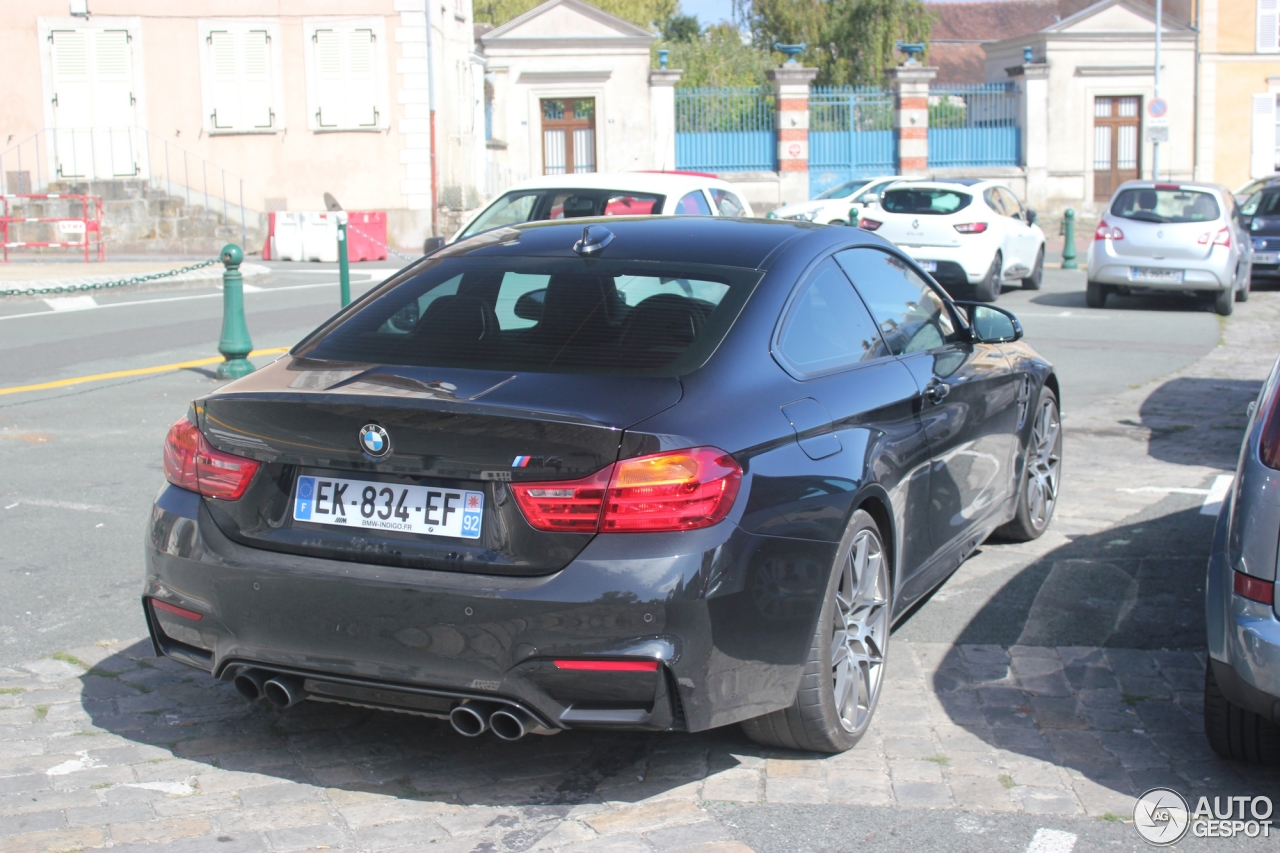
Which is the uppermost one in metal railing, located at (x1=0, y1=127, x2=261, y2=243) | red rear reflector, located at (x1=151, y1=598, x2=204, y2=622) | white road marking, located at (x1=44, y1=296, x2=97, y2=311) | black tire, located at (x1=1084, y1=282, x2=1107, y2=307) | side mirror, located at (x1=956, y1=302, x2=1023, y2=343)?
metal railing, located at (x1=0, y1=127, x2=261, y2=243)

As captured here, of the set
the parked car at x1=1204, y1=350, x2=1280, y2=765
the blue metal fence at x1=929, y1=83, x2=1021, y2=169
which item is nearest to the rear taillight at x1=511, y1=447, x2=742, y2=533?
the parked car at x1=1204, y1=350, x2=1280, y2=765

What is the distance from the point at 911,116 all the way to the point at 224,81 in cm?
1827

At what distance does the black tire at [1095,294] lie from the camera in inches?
678

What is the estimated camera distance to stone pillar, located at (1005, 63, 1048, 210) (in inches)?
1498

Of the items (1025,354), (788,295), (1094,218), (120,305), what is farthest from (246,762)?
(1094,218)

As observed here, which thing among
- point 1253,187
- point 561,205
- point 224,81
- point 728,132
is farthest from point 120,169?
point 1253,187

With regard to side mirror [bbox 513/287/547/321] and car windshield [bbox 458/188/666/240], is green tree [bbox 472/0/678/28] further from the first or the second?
side mirror [bbox 513/287/547/321]

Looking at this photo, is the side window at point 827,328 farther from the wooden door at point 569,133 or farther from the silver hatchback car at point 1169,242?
the wooden door at point 569,133

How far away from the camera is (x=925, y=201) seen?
17844mm

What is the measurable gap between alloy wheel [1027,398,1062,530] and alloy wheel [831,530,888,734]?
2212 mm

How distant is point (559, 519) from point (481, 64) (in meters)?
35.1

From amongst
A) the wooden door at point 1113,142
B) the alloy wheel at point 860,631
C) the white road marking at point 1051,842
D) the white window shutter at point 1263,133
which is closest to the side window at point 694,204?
the alloy wheel at point 860,631

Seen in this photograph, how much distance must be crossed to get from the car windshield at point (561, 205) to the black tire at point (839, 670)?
24.2 feet

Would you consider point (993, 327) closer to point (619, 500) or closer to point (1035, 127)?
point (619, 500)
